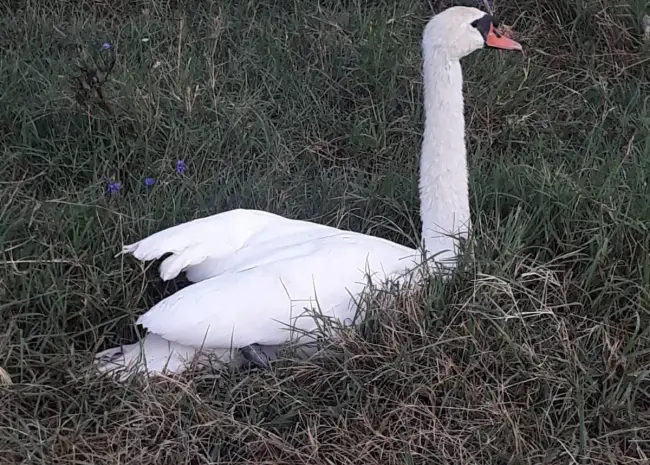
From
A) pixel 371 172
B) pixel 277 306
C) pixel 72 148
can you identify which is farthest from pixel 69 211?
pixel 371 172

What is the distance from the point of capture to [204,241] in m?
3.08

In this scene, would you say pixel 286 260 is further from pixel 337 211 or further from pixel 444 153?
pixel 337 211

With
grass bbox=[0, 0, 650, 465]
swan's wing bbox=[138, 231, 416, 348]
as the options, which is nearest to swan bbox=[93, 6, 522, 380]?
swan's wing bbox=[138, 231, 416, 348]

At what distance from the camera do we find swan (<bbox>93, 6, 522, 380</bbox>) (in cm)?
274

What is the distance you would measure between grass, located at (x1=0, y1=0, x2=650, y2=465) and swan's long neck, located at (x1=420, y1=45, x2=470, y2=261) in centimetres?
11

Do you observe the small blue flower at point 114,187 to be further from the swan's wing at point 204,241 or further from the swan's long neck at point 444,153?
the swan's long neck at point 444,153

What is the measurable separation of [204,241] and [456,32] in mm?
1156

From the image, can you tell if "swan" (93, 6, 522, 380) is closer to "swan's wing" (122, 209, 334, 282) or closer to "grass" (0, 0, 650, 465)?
"swan's wing" (122, 209, 334, 282)

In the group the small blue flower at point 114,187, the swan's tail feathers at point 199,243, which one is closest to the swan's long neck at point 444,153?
the swan's tail feathers at point 199,243

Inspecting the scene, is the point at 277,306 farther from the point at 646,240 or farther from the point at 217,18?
the point at 217,18

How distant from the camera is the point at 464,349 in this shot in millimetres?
2723

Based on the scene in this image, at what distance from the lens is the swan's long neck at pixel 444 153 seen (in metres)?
3.14

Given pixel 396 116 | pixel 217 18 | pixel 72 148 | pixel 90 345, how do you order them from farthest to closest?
1. pixel 217 18
2. pixel 396 116
3. pixel 72 148
4. pixel 90 345

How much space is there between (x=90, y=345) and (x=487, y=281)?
→ 1.33 metres
